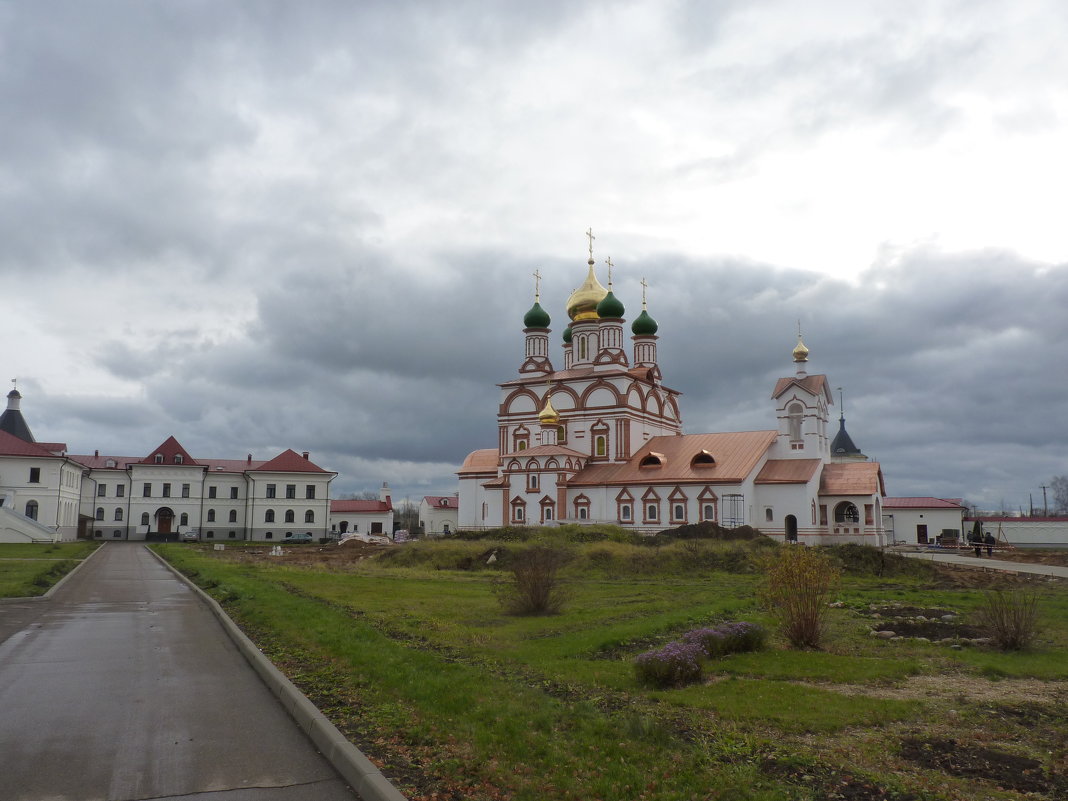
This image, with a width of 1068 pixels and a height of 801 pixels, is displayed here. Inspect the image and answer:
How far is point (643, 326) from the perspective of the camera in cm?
6078

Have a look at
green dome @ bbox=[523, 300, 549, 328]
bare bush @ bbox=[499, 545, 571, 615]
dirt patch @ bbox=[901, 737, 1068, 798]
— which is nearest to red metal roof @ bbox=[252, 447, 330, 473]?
green dome @ bbox=[523, 300, 549, 328]

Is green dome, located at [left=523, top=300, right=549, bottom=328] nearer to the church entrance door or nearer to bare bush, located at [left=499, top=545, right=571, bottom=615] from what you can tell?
the church entrance door

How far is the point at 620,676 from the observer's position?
1042cm

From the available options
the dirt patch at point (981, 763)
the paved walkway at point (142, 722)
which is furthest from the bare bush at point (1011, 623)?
the paved walkway at point (142, 722)

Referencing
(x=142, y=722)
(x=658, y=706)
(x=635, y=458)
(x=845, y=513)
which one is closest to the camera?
(x=142, y=722)

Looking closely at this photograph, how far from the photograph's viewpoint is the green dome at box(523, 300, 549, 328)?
6194 cm

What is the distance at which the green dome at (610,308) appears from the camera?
58.6 meters

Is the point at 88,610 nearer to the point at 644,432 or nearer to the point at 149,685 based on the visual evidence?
the point at 149,685

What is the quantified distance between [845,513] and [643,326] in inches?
789

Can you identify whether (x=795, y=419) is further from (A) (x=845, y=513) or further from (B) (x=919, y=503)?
(B) (x=919, y=503)

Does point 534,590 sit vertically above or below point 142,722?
above

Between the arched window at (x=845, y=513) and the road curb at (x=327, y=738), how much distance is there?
42.9 m

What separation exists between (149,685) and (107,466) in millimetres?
68022

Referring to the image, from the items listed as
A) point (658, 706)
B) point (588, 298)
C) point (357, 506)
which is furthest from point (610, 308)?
point (658, 706)
